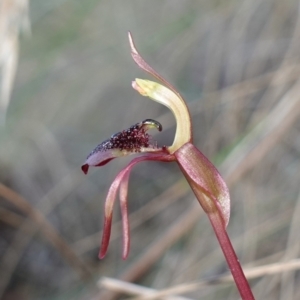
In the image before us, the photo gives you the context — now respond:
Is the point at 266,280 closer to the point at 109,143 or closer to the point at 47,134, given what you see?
the point at 109,143

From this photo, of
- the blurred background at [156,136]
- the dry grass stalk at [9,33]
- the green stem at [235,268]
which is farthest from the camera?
the blurred background at [156,136]

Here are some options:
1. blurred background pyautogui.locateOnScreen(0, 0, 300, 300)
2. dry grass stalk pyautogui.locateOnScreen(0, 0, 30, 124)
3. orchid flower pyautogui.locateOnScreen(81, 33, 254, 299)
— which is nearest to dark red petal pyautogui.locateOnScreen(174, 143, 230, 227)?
orchid flower pyautogui.locateOnScreen(81, 33, 254, 299)

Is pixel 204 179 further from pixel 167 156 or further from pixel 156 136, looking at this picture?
pixel 156 136

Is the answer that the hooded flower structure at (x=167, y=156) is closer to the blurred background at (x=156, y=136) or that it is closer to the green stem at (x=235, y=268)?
the green stem at (x=235, y=268)

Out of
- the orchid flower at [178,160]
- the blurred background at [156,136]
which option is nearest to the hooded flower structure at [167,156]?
the orchid flower at [178,160]

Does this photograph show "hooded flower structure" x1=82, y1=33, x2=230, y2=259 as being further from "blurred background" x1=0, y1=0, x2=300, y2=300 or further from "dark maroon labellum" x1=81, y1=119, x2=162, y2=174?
"blurred background" x1=0, y1=0, x2=300, y2=300

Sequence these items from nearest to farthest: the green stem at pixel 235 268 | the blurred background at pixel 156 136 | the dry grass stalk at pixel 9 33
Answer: the green stem at pixel 235 268, the dry grass stalk at pixel 9 33, the blurred background at pixel 156 136

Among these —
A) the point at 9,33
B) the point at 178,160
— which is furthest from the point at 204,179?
the point at 9,33

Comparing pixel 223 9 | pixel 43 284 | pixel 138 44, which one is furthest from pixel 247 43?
pixel 43 284
